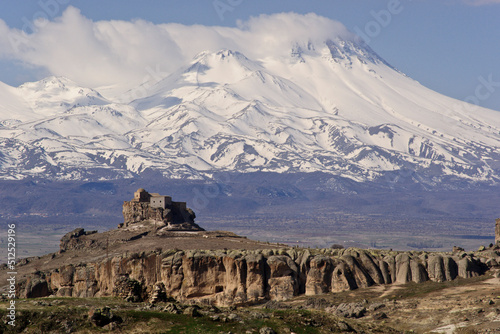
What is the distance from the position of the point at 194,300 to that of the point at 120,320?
121ft

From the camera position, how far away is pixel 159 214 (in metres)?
167

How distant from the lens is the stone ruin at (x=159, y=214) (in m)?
164

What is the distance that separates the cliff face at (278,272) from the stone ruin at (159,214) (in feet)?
195

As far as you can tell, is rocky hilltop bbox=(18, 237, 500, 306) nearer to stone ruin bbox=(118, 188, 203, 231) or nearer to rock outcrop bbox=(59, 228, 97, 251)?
stone ruin bbox=(118, 188, 203, 231)

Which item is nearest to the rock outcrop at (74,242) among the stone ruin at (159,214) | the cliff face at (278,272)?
the stone ruin at (159,214)

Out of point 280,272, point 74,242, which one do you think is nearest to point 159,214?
point 74,242

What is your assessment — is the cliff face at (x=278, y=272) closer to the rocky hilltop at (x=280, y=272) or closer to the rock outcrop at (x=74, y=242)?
the rocky hilltop at (x=280, y=272)

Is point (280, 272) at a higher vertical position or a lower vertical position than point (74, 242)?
lower

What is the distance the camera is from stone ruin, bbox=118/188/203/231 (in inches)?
6476

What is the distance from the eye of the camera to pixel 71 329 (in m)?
60.0

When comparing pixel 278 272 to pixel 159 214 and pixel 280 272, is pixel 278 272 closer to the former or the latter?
pixel 280 272

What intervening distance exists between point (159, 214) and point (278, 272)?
7138 centimetres

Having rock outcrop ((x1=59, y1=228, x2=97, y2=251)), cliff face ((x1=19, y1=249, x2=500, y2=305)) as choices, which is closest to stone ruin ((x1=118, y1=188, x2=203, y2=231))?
rock outcrop ((x1=59, y1=228, x2=97, y2=251))

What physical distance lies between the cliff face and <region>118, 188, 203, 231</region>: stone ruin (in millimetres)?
59442
